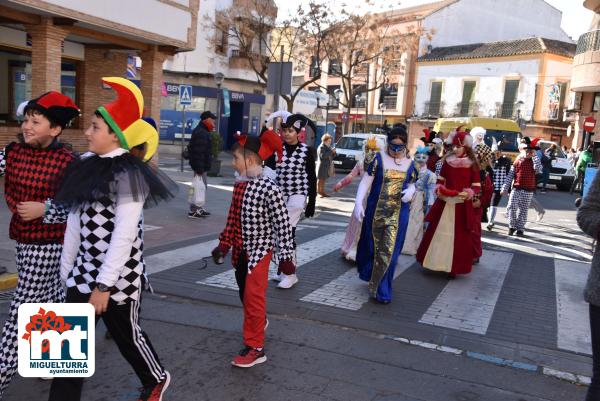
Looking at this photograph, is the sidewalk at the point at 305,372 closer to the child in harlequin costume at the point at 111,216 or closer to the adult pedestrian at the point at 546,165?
the child in harlequin costume at the point at 111,216

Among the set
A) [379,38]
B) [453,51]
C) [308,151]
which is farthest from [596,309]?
[453,51]

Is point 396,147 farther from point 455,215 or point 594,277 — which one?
point 594,277

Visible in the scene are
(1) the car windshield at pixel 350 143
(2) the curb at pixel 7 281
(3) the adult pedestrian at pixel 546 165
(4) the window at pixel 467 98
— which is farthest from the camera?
(4) the window at pixel 467 98

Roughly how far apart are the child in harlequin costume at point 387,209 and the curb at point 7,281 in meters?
3.60

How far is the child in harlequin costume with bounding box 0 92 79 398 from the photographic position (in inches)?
121

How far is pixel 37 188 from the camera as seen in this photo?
3.08 m

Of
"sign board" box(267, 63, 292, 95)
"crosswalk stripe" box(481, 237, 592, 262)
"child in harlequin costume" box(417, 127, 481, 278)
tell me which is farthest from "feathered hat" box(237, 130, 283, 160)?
"sign board" box(267, 63, 292, 95)

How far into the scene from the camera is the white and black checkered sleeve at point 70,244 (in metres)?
2.81

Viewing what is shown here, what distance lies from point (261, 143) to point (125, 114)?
138cm

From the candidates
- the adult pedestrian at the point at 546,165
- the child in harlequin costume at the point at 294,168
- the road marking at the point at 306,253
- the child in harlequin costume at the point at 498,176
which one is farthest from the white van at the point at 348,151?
the child in harlequin costume at the point at 294,168

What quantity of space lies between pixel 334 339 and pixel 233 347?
→ 87cm

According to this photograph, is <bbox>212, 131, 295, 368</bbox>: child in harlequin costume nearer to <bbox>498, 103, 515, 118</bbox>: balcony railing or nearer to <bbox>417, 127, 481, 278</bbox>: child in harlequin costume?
<bbox>417, 127, 481, 278</bbox>: child in harlequin costume

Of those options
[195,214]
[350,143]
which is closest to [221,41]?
[350,143]

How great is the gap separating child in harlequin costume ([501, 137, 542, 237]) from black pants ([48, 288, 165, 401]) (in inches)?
348
